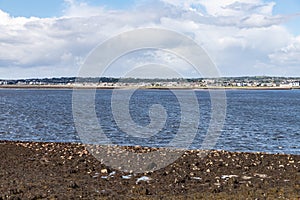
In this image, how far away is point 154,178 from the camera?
1589 cm

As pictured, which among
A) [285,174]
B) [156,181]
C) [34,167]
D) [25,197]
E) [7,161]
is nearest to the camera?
[25,197]

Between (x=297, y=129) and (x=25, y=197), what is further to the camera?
(x=297, y=129)

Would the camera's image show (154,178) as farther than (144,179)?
Yes

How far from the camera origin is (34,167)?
18.0m

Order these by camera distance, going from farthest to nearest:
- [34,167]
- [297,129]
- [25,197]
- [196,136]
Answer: [297,129], [196,136], [34,167], [25,197]

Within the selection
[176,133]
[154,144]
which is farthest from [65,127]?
[154,144]

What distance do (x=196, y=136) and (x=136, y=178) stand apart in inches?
820

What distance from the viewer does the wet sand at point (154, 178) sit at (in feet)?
43.4

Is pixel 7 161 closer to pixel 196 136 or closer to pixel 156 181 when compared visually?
pixel 156 181

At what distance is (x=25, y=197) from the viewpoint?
1265 centimetres

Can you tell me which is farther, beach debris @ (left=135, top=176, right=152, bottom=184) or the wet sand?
→ beach debris @ (left=135, top=176, right=152, bottom=184)

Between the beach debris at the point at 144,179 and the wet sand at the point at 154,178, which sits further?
the beach debris at the point at 144,179

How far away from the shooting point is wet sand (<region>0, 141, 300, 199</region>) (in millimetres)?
13219

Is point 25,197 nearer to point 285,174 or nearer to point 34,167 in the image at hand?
point 34,167
